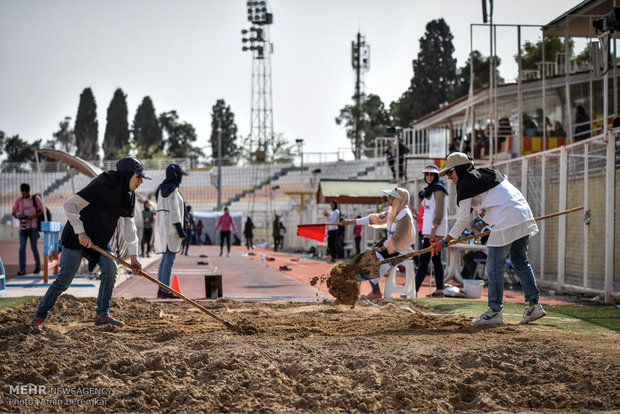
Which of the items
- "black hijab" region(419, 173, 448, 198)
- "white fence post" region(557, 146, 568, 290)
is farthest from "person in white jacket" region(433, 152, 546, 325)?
"white fence post" region(557, 146, 568, 290)

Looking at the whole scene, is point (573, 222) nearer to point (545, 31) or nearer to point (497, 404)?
point (545, 31)

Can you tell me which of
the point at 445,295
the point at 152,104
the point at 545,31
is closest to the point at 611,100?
the point at 545,31

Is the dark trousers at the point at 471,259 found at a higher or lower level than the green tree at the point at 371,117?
lower

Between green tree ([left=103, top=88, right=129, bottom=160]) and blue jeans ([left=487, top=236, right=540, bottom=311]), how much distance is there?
84.6 metres

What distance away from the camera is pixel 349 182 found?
2886 centimetres

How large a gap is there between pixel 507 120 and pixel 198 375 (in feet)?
73.3

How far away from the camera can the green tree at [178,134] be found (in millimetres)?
103338

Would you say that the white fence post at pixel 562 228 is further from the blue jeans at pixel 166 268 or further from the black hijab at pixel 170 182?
the blue jeans at pixel 166 268

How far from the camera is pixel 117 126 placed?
9112cm

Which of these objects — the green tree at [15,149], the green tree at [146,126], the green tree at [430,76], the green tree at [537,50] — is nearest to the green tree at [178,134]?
the green tree at [146,126]

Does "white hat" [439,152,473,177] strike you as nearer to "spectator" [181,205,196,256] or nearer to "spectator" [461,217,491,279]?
"spectator" [181,205,196,256]

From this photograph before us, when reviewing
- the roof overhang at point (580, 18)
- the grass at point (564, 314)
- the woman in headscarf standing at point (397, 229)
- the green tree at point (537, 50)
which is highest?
the green tree at point (537, 50)

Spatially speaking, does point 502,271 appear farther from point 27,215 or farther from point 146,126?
point 146,126

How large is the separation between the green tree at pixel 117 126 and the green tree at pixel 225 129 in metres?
13.1
